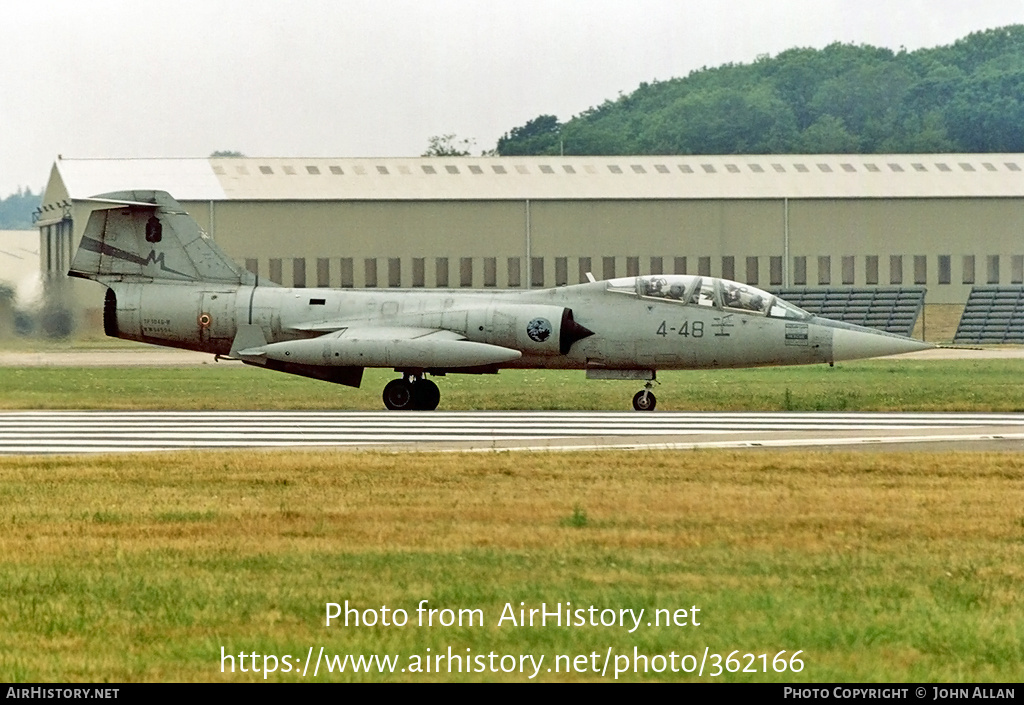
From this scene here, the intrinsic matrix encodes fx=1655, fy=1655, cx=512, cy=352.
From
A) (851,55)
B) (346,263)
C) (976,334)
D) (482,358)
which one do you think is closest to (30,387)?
(482,358)

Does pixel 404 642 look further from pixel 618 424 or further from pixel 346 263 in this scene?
pixel 346 263

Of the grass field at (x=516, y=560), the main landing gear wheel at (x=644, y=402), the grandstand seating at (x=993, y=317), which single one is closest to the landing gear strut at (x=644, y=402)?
the main landing gear wheel at (x=644, y=402)

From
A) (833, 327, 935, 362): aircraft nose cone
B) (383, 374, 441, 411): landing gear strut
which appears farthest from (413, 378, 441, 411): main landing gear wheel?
(833, 327, 935, 362): aircraft nose cone

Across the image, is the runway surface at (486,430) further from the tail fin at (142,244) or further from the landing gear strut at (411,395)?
the tail fin at (142,244)

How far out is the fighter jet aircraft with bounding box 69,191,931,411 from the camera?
25281mm

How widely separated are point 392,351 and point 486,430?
4.67 metres

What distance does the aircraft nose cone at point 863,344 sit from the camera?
25.1m

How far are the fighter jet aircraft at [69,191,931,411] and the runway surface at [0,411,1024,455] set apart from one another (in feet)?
3.58

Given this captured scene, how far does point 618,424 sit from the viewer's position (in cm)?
2200

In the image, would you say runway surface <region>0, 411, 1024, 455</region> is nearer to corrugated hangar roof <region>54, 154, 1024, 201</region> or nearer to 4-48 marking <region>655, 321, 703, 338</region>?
4-48 marking <region>655, 321, 703, 338</region>

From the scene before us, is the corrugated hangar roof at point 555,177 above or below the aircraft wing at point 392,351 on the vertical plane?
above

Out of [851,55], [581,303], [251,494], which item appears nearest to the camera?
[251,494]

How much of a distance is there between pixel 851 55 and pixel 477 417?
11834 cm

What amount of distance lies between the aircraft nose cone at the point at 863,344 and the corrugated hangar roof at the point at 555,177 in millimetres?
35878
